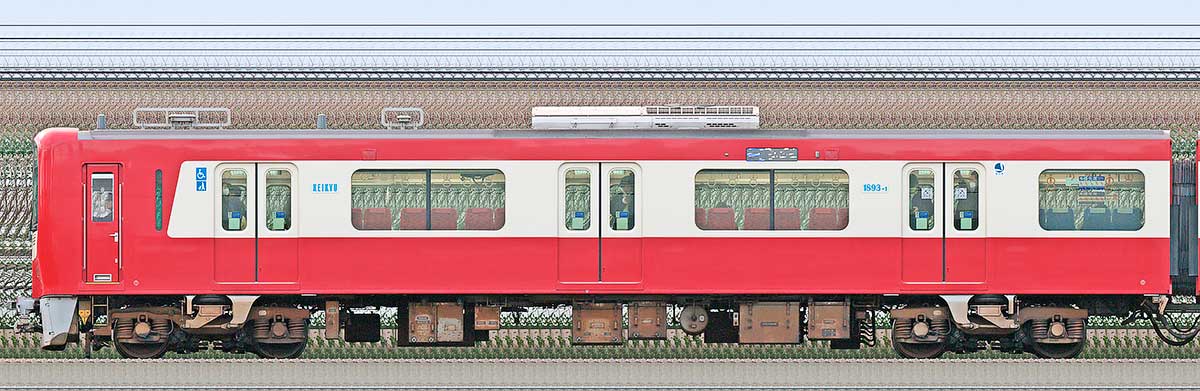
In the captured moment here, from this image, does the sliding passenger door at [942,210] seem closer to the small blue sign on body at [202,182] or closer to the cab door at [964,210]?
the cab door at [964,210]

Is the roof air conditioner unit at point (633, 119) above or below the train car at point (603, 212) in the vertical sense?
above

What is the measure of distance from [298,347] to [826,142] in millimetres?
5502

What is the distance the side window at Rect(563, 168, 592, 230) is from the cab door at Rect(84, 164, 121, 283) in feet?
13.7

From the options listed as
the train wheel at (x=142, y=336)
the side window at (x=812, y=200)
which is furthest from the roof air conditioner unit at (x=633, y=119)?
the train wheel at (x=142, y=336)

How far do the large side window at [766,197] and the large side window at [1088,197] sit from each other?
1.88 m

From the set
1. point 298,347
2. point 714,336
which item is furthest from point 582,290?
point 298,347

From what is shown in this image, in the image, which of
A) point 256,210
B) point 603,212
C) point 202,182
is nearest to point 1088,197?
point 603,212

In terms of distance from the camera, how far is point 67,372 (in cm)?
1659

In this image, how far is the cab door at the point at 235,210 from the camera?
16734 mm

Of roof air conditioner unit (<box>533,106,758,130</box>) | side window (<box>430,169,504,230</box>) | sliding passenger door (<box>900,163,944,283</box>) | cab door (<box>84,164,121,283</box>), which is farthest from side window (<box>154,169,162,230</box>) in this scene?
sliding passenger door (<box>900,163,944,283</box>)

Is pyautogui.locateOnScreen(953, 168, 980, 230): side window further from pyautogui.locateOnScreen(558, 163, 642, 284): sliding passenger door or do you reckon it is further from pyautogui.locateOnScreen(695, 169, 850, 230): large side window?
pyautogui.locateOnScreen(558, 163, 642, 284): sliding passenger door

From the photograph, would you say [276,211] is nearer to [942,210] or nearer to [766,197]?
[766,197]

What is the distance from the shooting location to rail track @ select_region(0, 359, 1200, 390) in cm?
1611

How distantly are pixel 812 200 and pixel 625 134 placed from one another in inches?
72.4
